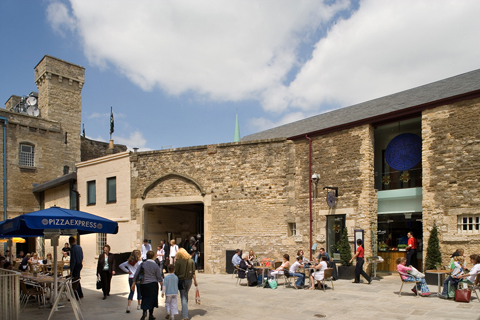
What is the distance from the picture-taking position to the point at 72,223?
309 inches

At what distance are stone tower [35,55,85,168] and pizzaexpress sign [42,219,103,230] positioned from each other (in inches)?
857

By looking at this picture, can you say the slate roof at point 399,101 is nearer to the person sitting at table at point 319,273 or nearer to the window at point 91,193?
the person sitting at table at point 319,273

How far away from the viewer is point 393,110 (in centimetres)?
1407

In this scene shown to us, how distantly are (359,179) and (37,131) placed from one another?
22033mm

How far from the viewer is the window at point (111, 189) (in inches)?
821

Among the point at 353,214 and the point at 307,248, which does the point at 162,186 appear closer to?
the point at 307,248

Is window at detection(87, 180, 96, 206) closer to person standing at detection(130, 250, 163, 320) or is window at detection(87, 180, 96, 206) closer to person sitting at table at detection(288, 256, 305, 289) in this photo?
person sitting at table at detection(288, 256, 305, 289)

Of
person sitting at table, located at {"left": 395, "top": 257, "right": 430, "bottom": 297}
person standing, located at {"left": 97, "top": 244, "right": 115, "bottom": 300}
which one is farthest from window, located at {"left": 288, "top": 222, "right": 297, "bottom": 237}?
person standing, located at {"left": 97, "top": 244, "right": 115, "bottom": 300}

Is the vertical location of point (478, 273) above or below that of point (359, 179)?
below

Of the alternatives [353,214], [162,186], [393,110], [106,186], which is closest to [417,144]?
[393,110]

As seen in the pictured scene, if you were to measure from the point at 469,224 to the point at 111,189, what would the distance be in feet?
54.7

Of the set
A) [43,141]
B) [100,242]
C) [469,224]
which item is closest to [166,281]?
[469,224]

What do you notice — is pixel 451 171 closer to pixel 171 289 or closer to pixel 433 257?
pixel 433 257

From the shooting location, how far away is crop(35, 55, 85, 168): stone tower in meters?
28.0
